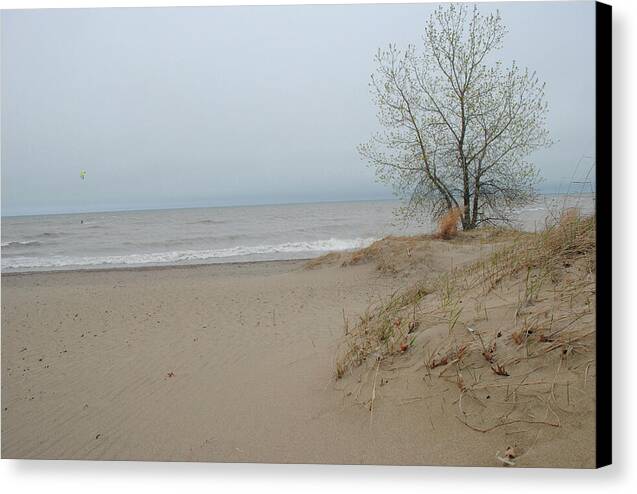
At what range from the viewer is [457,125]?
9.71 ft

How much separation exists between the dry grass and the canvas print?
0.01 meters

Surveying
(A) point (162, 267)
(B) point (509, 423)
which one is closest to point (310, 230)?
(A) point (162, 267)

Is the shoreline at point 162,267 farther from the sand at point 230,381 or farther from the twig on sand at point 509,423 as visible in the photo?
the twig on sand at point 509,423

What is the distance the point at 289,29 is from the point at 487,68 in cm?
118

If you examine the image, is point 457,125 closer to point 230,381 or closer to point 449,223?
point 449,223

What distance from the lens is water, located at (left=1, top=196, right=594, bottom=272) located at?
3.11m

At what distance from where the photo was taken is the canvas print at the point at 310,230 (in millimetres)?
2289

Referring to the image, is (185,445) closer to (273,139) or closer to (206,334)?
(206,334)

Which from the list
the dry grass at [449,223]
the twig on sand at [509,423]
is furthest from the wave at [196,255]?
the twig on sand at [509,423]

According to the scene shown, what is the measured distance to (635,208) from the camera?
8.31 ft

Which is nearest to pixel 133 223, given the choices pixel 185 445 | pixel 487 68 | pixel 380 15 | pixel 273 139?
pixel 273 139

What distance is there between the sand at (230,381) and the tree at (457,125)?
0.38 m

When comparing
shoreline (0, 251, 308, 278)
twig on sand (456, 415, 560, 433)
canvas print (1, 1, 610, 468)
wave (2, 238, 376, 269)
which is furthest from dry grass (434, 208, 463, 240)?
twig on sand (456, 415, 560, 433)

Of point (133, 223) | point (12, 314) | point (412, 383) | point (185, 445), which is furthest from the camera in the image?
point (133, 223)
